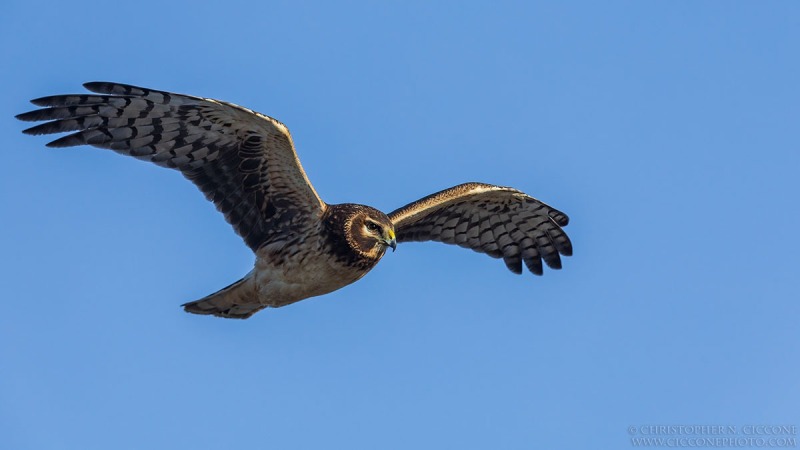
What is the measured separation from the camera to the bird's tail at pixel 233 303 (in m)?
13.0

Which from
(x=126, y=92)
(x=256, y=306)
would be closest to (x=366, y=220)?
(x=256, y=306)

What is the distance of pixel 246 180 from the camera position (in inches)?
516

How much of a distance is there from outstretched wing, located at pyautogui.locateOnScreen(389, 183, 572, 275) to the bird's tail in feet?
7.59

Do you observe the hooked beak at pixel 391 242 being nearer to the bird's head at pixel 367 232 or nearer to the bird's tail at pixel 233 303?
the bird's head at pixel 367 232

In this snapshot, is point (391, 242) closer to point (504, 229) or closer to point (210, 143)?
point (210, 143)

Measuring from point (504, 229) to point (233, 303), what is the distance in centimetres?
364

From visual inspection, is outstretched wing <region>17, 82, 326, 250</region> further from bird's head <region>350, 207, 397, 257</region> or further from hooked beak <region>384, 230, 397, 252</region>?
hooked beak <region>384, 230, 397, 252</region>

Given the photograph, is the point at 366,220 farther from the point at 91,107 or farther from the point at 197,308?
the point at 91,107

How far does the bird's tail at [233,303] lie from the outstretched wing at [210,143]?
1.60ft

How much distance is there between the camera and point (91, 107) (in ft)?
41.4

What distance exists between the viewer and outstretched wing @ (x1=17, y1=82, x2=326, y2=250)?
1246 centimetres

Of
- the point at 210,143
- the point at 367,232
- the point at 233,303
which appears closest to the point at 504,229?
the point at 367,232

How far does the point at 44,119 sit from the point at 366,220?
3267 millimetres

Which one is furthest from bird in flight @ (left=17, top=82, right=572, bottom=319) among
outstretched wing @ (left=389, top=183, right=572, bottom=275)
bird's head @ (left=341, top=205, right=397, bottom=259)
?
outstretched wing @ (left=389, top=183, right=572, bottom=275)
